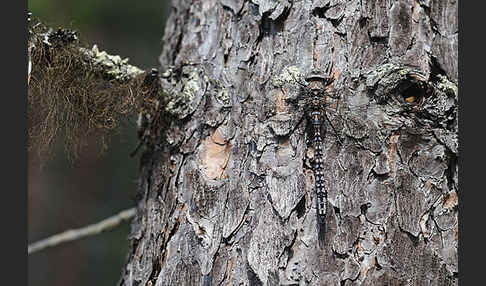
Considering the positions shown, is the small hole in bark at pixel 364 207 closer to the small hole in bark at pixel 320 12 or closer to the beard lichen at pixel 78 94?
the small hole in bark at pixel 320 12

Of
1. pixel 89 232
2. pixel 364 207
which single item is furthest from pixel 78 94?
pixel 364 207

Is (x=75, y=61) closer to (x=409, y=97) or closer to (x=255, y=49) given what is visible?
(x=255, y=49)

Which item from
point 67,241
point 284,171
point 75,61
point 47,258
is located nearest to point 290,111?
point 284,171

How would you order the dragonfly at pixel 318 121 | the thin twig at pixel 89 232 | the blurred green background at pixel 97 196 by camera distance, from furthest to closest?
the blurred green background at pixel 97 196 → the thin twig at pixel 89 232 → the dragonfly at pixel 318 121

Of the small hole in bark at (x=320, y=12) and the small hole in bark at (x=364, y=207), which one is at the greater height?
the small hole in bark at (x=320, y=12)

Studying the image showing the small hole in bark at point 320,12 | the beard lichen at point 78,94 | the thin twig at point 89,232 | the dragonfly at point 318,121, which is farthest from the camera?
the thin twig at point 89,232

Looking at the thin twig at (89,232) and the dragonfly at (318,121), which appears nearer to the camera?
the dragonfly at (318,121)

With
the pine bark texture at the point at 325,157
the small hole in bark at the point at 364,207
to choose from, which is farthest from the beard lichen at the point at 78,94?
the small hole in bark at the point at 364,207
